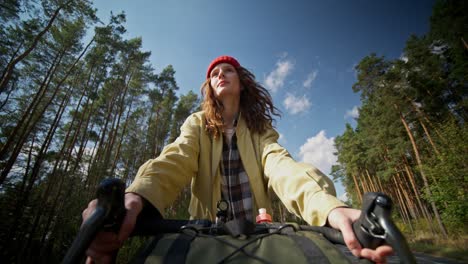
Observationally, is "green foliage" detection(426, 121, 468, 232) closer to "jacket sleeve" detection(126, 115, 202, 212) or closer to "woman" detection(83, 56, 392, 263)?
"woman" detection(83, 56, 392, 263)

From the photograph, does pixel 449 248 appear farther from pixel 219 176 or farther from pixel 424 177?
pixel 219 176

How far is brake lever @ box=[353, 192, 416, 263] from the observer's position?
1.61 ft

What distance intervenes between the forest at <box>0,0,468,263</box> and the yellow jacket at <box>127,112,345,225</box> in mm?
4175

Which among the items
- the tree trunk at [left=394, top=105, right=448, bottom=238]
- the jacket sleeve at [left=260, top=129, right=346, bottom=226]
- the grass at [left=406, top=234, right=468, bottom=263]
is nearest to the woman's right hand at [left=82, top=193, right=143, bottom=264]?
the jacket sleeve at [left=260, top=129, right=346, bottom=226]

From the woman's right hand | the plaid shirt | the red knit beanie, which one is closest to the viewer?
the woman's right hand

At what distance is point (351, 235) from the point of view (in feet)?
2.23

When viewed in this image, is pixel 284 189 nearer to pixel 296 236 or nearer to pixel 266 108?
pixel 296 236

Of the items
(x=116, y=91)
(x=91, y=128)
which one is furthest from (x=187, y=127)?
(x=91, y=128)

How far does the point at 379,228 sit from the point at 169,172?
3.80ft

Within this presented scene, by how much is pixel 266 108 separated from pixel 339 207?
1.78 metres

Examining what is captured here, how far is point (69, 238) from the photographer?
6418mm

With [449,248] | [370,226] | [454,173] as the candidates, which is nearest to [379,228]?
[370,226]

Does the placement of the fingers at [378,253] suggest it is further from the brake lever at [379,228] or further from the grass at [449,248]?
the grass at [449,248]

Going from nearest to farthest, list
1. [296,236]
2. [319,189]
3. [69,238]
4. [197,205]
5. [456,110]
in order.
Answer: [296,236], [319,189], [197,205], [69,238], [456,110]
